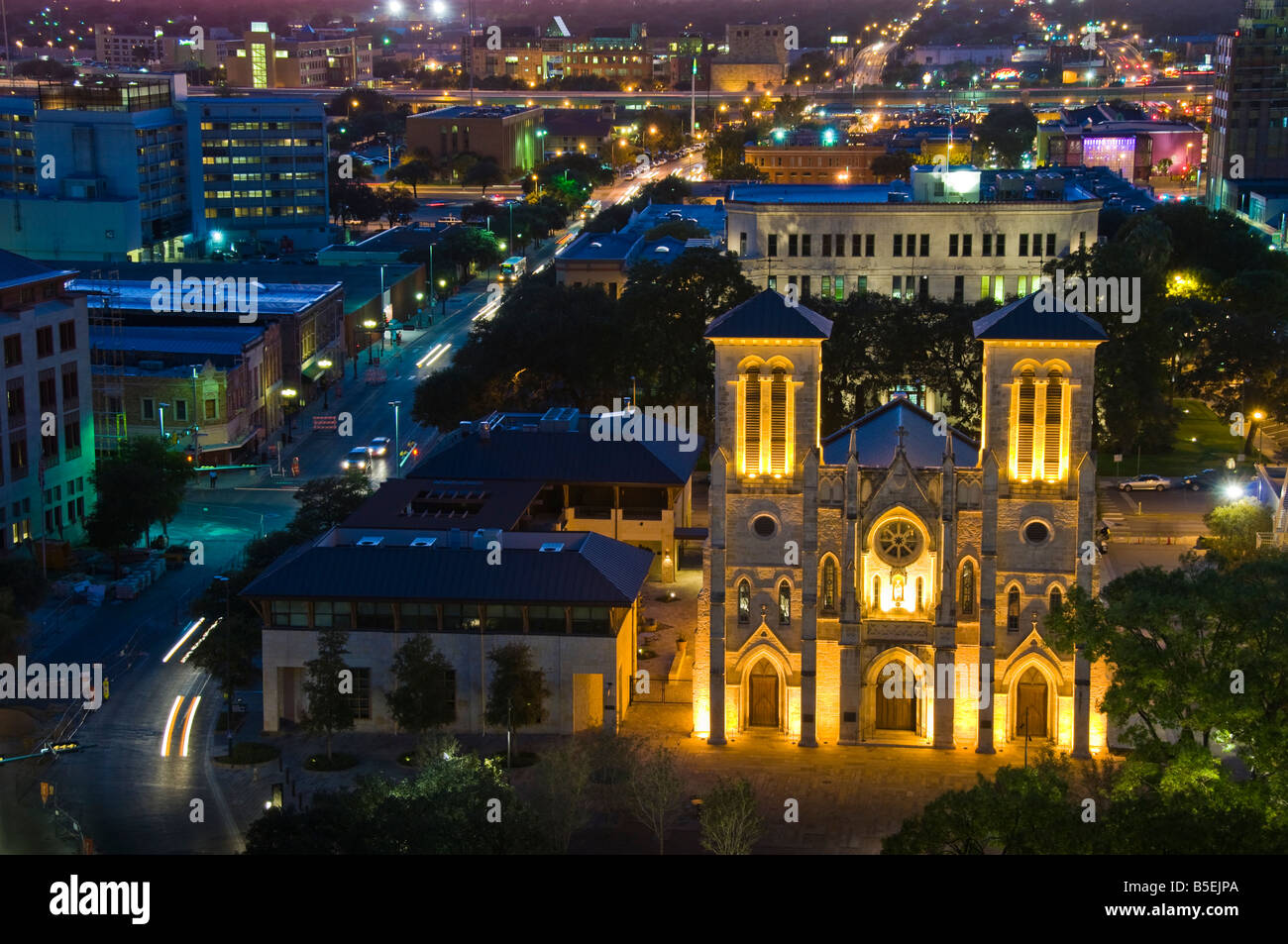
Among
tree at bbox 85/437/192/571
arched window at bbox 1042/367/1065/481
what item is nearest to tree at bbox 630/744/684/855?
arched window at bbox 1042/367/1065/481

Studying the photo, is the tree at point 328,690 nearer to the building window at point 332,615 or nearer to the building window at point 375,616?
the building window at point 332,615

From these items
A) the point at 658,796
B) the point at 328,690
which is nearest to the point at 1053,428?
the point at 658,796

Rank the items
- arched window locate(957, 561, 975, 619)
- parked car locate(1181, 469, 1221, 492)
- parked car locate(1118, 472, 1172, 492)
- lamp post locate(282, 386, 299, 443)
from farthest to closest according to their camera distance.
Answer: lamp post locate(282, 386, 299, 443) → parked car locate(1181, 469, 1221, 492) → parked car locate(1118, 472, 1172, 492) → arched window locate(957, 561, 975, 619)

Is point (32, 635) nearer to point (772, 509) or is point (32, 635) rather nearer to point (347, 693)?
point (347, 693)

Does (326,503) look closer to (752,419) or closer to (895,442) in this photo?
(752,419)

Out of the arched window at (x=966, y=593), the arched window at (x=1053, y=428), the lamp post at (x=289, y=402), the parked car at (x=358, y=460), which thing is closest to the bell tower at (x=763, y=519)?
the arched window at (x=966, y=593)

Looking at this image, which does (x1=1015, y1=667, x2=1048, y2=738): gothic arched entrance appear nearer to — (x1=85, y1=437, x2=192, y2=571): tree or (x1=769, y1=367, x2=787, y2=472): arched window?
(x1=769, y1=367, x2=787, y2=472): arched window
